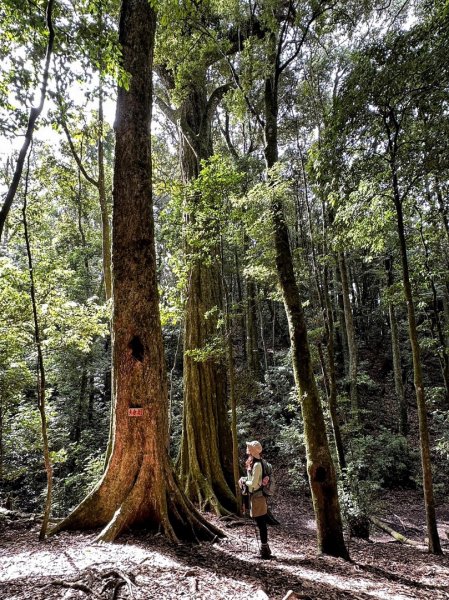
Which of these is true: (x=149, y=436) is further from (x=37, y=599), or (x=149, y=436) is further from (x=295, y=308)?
(x=295, y=308)

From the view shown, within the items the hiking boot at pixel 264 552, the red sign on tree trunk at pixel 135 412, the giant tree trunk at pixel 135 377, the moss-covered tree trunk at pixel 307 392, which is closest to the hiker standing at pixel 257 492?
the hiking boot at pixel 264 552

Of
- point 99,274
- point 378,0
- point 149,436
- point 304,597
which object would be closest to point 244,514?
point 149,436

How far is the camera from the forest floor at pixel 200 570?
3072 mm

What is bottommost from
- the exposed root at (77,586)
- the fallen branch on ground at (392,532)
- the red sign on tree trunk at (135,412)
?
the fallen branch on ground at (392,532)

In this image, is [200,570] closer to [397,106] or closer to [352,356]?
[397,106]

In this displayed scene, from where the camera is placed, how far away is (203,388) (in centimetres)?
839

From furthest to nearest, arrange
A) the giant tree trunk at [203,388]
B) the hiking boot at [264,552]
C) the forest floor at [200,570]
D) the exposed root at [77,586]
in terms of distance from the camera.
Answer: the giant tree trunk at [203,388] → the hiking boot at [264,552] → the forest floor at [200,570] → the exposed root at [77,586]

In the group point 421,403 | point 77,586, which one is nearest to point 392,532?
point 421,403

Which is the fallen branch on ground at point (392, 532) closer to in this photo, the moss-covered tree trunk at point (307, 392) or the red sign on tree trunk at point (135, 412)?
the moss-covered tree trunk at point (307, 392)

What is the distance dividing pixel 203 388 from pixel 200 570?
4.76 m

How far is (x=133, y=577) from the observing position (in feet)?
10.6

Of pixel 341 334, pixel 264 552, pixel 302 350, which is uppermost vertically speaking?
pixel 341 334

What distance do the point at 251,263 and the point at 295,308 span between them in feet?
5.53

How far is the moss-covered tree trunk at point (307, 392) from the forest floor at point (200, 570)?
1.39 feet
